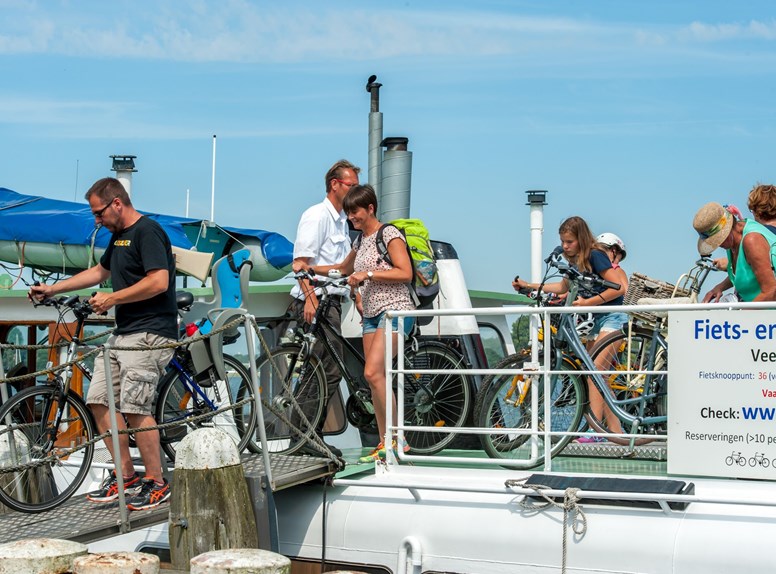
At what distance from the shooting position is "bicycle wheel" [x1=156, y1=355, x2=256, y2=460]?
24.6 ft

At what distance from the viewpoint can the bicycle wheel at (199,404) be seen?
7492 mm

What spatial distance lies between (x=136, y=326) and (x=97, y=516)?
112 cm

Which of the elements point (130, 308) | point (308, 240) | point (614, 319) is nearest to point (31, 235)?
point (308, 240)

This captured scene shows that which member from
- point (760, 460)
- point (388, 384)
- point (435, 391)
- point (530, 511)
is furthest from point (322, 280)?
point (760, 460)

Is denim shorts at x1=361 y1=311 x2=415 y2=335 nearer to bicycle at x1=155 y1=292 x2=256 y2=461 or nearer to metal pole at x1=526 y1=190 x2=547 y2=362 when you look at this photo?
bicycle at x1=155 y1=292 x2=256 y2=461

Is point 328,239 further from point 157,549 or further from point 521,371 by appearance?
point 157,549

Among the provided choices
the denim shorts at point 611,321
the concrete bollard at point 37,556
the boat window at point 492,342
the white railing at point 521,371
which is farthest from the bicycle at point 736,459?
the concrete bollard at point 37,556

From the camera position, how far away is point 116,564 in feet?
17.9

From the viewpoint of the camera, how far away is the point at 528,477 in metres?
7.00

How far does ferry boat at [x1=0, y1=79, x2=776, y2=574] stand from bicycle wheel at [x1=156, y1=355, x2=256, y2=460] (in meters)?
0.35

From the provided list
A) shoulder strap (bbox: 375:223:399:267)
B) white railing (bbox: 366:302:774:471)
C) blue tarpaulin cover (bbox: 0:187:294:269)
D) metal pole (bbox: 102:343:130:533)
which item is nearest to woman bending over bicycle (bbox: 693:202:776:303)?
white railing (bbox: 366:302:774:471)

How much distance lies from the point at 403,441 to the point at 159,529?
68.0 inches

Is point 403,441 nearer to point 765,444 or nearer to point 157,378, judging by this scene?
point 157,378

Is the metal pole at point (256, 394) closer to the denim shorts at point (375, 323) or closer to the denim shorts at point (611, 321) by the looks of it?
the denim shorts at point (375, 323)
